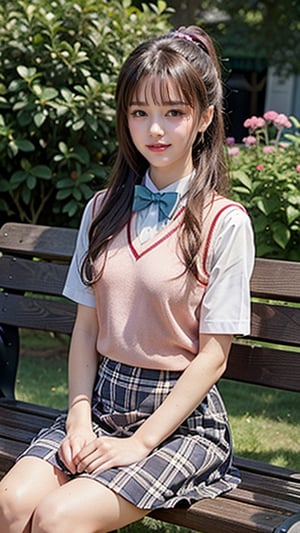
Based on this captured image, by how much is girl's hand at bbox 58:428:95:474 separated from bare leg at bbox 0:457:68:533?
0.16 feet

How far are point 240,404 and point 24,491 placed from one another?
7.60 feet

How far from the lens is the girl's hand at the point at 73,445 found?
247 cm

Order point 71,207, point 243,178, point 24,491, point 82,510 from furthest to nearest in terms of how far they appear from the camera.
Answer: point 71,207 → point 243,178 → point 24,491 → point 82,510

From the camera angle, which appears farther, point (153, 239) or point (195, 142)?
point (195, 142)

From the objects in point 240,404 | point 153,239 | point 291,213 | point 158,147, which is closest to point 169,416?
point 153,239

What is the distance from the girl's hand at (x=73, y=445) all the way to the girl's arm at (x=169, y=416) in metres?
0.02

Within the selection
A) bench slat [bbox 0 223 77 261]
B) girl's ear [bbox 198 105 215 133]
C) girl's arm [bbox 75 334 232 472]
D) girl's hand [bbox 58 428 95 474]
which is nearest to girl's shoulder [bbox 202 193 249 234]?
girl's ear [bbox 198 105 215 133]

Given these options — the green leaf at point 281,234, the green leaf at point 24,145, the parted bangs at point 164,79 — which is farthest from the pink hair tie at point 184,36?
the green leaf at point 24,145

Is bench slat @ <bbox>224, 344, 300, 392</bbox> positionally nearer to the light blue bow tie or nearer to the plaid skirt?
the plaid skirt

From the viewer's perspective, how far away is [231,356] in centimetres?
308

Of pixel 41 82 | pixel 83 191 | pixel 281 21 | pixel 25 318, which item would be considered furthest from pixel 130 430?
pixel 281 21

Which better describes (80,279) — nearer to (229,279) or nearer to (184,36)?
(229,279)

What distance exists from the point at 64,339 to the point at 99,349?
2699 millimetres

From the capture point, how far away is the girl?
2449mm
